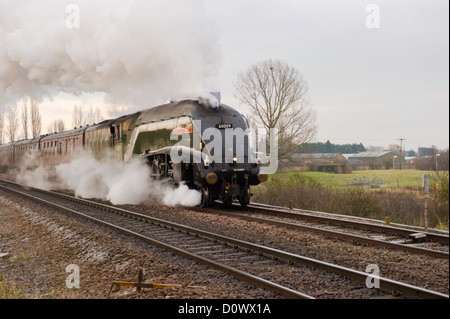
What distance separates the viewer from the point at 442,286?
18.1 ft

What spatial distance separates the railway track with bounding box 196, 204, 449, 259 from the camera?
24.8 ft

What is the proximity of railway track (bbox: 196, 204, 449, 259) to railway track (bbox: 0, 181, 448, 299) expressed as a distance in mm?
2011

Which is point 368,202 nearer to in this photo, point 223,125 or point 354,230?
point 354,230

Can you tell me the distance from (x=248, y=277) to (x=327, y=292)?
3.68ft

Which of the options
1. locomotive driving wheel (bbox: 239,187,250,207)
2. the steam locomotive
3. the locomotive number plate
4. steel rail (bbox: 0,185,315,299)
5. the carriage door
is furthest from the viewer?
the carriage door

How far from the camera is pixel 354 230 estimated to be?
387 inches

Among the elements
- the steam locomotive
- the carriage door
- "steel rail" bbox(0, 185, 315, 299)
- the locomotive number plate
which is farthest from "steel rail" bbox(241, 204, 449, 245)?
the carriage door

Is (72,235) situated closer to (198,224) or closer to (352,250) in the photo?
(198,224)

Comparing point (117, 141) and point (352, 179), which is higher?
point (117, 141)

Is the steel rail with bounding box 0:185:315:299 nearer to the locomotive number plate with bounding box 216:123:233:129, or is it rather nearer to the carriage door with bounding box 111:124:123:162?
A: the locomotive number plate with bounding box 216:123:233:129

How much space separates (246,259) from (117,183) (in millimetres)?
11130

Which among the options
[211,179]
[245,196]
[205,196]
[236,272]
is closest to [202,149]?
[211,179]

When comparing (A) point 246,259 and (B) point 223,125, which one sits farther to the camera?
(B) point 223,125

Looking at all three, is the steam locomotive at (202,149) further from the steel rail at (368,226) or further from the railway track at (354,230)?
the steel rail at (368,226)
